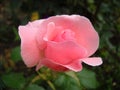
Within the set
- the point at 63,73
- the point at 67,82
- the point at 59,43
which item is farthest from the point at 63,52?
the point at 67,82

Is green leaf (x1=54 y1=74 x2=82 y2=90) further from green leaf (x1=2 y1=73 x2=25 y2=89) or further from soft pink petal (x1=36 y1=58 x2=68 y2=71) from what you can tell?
soft pink petal (x1=36 y1=58 x2=68 y2=71)

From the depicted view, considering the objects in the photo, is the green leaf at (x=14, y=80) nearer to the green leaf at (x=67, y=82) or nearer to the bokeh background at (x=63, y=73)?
the bokeh background at (x=63, y=73)

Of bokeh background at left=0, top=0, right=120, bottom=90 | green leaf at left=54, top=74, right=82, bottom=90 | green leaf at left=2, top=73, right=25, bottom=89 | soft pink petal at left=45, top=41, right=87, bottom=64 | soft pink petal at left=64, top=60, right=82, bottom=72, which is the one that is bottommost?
bokeh background at left=0, top=0, right=120, bottom=90

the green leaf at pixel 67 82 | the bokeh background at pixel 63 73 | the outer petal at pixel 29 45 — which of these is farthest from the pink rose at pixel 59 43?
the green leaf at pixel 67 82

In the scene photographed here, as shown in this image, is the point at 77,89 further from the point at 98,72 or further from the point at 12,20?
the point at 12,20

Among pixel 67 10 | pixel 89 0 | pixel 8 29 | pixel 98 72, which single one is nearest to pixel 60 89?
pixel 98 72

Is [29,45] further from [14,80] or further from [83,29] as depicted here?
[14,80]

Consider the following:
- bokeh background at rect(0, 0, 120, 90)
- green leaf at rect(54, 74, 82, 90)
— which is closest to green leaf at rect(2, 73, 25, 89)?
bokeh background at rect(0, 0, 120, 90)
